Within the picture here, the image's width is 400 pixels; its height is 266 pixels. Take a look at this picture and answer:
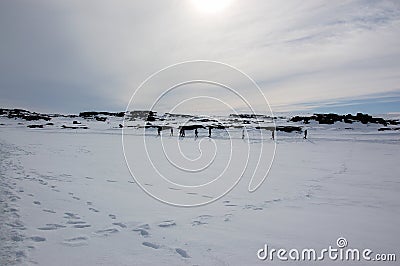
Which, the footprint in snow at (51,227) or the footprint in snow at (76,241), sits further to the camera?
the footprint in snow at (51,227)

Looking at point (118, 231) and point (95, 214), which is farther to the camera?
point (95, 214)

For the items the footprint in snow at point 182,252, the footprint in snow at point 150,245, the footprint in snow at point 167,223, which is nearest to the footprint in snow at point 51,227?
the footprint in snow at point 150,245

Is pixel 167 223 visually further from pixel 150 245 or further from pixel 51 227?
pixel 51 227

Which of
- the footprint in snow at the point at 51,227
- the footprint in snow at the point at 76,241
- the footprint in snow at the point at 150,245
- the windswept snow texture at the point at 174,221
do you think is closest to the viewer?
the windswept snow texture at the point at 174,221

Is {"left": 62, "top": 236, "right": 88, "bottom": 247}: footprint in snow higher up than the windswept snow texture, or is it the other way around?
the windswept snow texture

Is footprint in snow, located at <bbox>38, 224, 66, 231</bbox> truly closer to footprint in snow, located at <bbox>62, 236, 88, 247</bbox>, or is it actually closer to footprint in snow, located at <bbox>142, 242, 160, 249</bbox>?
footprint in snow, located at <bbox>62, 236, 88, 247</bbox>

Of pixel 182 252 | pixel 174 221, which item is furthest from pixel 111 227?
pixel 182 252

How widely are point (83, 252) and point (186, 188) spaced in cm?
445

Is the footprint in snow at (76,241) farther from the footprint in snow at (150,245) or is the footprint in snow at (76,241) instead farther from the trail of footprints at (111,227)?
the footprint in snow at (150,245)

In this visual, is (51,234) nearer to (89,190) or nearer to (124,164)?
(89,190)

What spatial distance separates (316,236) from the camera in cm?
481

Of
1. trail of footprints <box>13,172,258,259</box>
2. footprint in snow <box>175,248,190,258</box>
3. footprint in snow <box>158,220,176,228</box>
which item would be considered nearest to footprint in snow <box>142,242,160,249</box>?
trail of footprints <box>13,172,258,259</box>

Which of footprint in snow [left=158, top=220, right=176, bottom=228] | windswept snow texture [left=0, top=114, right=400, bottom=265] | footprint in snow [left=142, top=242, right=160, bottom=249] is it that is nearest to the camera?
windswept snow texture [left=0, top=114, right=400, bottom=265]

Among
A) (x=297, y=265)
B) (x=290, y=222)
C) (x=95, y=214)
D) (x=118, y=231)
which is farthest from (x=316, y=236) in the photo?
(x=95, y=214)
